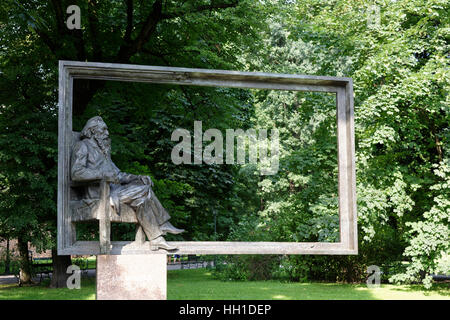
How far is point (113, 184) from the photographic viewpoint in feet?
16.2

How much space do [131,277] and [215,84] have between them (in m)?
2.11

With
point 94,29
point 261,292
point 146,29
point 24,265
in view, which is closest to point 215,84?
point 146,29

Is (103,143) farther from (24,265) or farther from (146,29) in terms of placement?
(24,265)

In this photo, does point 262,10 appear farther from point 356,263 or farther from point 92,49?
point 356,263

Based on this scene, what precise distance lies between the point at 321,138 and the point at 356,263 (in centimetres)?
367

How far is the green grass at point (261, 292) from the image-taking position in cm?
913

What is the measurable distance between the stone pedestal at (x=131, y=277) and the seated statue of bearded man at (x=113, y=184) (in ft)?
0.58

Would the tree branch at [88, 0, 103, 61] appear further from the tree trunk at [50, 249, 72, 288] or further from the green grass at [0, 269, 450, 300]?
the green grass at [0, 269, 450, 300]

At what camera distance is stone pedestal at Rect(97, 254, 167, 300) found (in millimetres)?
4516

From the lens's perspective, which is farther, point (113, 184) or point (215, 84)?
point (215, 84)

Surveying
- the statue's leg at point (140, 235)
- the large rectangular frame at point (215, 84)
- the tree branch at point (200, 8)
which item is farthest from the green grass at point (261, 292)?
the tree branch at point (200, 8)

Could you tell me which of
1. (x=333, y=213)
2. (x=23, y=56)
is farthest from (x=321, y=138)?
(x=23, y=56)

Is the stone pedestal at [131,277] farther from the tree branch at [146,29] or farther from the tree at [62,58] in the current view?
the tree branch at [146,29]

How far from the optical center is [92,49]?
9422mm
